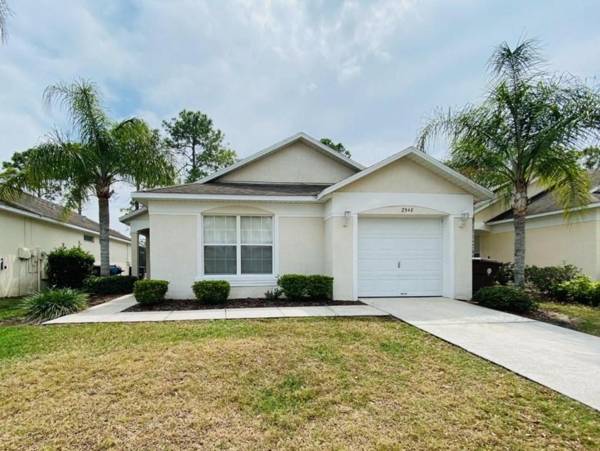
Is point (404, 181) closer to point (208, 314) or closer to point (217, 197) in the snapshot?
point (217, 197)

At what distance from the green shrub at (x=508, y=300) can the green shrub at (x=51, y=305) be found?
11.9 metres

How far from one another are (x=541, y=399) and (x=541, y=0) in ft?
34.7

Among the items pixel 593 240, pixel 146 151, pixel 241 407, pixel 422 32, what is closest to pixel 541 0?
pixel 422 32

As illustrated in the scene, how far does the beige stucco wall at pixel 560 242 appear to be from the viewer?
12.2 m

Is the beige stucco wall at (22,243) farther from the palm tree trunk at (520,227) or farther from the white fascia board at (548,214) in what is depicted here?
the white fascia board at (548,214)

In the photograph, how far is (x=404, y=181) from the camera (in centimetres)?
1033

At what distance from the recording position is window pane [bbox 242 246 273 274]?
10.7 m

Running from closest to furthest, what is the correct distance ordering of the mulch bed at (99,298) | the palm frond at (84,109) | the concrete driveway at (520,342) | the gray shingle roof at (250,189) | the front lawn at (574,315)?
the concrete driveway at (520,342) → the front lawn at (574,315) → the gray shingle roof at (250,189) → the mulch bed at (99,298) → the palm frond at (84,109)

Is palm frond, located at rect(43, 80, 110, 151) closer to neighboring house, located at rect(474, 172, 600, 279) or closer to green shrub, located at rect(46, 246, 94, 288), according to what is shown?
green shrub, located at rect(46, 246, 94, 288)

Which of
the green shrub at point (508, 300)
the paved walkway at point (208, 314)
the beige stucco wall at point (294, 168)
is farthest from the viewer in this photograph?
the beige stucco wall at point (294, 168)

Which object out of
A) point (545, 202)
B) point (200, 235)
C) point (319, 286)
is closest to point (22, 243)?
point (200, 235)

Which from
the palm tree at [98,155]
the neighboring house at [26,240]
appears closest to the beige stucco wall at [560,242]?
the palm tree at [98,155]

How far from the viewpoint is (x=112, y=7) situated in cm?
984

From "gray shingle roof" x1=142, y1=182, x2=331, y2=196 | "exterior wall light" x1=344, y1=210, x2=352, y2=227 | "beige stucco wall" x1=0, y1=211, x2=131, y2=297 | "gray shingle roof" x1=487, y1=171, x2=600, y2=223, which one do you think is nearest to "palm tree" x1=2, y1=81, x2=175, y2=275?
"beige stucco wall" x1=0, y1=211, x2=131, y2=297
